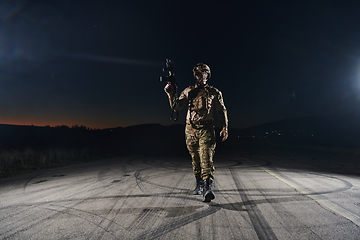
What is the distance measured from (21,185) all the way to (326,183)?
778 cm

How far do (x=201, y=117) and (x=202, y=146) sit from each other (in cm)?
61

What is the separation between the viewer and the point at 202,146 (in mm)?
4066

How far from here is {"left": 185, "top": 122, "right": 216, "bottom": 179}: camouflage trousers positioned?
391 centimetres

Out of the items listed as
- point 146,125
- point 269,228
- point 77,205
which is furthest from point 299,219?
point 146,125

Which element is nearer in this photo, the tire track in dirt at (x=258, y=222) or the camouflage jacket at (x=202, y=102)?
the tire track in dirt at (x=258, y=222)

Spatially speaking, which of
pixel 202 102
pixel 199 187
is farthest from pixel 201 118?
pixel 199 187

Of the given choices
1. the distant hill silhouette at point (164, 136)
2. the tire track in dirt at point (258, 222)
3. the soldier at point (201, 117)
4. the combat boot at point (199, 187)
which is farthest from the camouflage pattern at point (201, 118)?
the distant hill silhouette at point (164, 136)

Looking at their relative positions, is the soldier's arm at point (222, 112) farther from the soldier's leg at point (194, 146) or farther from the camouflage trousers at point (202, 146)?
the soldier's leg at point (194, 146)

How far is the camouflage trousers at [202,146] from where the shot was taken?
3908 millimetres

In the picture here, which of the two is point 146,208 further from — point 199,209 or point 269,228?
point 269,228

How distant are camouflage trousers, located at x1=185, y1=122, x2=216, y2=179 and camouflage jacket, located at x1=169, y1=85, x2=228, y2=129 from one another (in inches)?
8.6

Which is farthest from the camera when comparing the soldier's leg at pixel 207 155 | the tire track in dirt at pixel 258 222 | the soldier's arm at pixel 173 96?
the soldier's arm at pixel 173 96

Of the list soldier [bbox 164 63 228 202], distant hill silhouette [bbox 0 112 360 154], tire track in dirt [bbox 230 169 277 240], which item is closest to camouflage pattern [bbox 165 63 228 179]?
soldier [bbox 164 63 228 202]

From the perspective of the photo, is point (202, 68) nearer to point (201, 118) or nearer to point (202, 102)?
point (202, 102)
